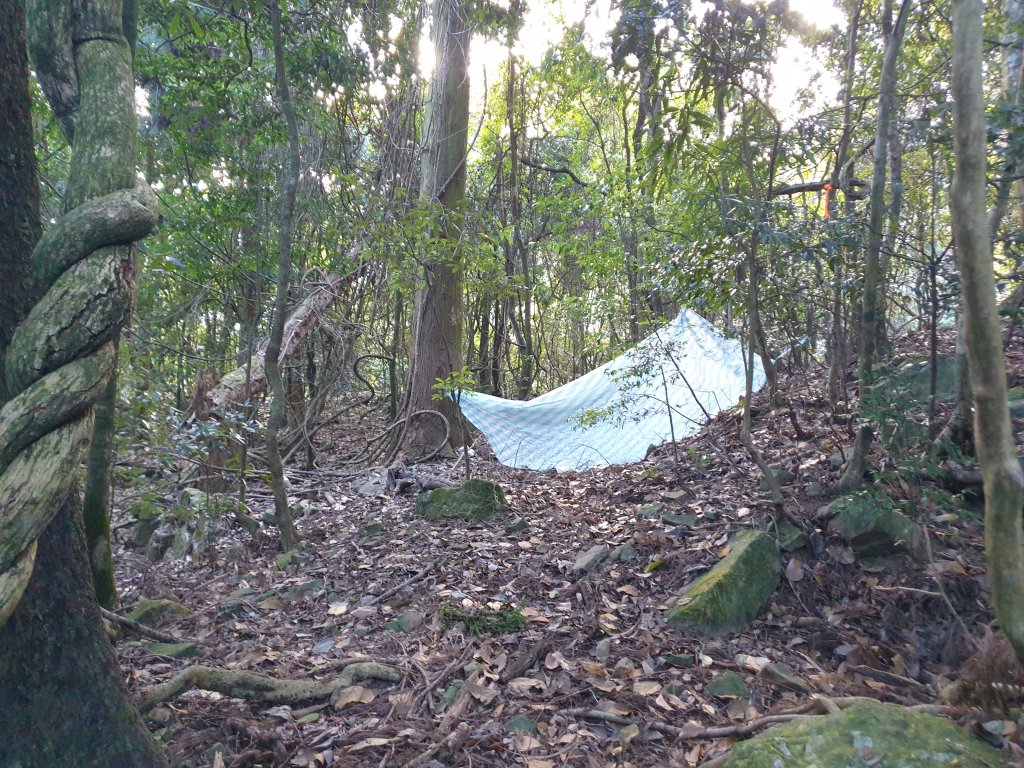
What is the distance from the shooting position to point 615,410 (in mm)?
6285

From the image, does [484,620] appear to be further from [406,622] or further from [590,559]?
[590,559]

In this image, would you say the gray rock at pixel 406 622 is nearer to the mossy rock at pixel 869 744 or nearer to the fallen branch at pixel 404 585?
the fallen branch at pixel 404 585

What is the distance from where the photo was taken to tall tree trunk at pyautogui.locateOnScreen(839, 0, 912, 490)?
3359 mm

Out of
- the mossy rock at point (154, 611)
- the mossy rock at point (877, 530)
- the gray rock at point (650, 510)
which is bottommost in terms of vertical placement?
the mossy rock at point (154, 611)

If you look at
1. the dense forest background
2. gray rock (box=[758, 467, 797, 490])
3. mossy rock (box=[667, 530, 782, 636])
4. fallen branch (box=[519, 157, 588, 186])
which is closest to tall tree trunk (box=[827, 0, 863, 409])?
the dense forest background

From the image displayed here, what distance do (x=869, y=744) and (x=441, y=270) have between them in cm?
560

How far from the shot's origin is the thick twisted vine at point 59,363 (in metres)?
1.11

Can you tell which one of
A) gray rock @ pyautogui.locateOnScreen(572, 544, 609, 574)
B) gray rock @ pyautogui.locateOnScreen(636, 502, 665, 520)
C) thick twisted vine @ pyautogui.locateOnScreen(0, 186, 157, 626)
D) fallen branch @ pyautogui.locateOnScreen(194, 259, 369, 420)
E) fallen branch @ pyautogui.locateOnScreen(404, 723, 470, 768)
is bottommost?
fallen branch @ pyautogui.locateOnScreen(404, 723, 470, 768)

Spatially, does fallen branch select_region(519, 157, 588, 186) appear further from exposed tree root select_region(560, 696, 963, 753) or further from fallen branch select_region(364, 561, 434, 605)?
exposed tree root select_region(560, 696, 963, 753)

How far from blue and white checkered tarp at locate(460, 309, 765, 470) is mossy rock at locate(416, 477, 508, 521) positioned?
112 centimetres

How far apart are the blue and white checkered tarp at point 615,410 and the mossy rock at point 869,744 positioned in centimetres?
355

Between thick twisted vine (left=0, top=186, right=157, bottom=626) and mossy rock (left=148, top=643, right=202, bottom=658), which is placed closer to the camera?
thick twisted vine (left=0, top=186, right=157, bottom=626)

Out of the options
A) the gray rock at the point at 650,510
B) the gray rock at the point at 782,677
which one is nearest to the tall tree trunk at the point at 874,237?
the gray rock at the point at 650,510

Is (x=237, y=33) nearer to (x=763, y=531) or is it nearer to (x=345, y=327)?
(x=345, y=327)
